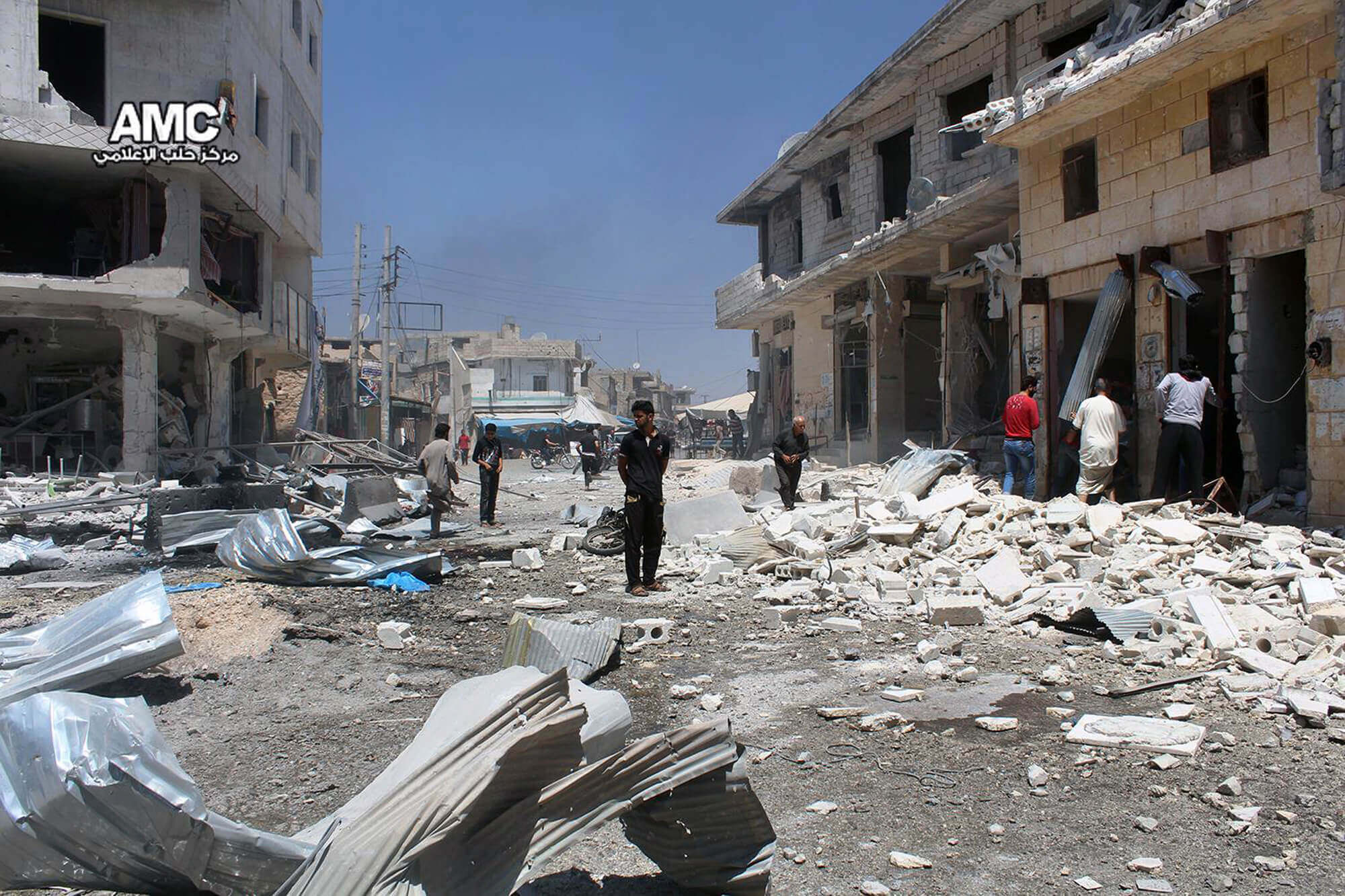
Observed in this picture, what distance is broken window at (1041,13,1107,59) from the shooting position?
42.9 ft

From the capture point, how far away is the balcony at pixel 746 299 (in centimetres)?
2305

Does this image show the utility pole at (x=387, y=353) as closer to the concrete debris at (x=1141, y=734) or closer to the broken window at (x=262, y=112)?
the broken window at (x=262, y=112)

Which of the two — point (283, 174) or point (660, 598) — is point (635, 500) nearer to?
point (660, 598)

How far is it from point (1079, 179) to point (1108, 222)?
0.99 m

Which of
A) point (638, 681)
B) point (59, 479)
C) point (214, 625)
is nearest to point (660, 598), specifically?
point (638, 681)

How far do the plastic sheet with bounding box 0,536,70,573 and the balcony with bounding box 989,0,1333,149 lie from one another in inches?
475

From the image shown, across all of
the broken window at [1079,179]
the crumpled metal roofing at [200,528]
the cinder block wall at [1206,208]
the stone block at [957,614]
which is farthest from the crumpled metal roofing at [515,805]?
the broken window at [1079,179]

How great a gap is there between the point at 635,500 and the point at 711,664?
2.24 meters

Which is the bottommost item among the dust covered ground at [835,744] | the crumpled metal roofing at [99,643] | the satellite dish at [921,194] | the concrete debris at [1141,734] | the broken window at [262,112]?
the dust covered ground at [835,744]

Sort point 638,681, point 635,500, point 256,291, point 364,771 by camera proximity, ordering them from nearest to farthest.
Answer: point 364,771 < point 638,681 < point 635,500 < point 256,291

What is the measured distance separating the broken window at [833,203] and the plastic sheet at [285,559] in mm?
16572

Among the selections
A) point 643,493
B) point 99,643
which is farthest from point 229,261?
point 99,643

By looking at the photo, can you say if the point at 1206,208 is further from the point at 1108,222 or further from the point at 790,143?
the point at 790,143

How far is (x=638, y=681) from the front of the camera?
4.96m
